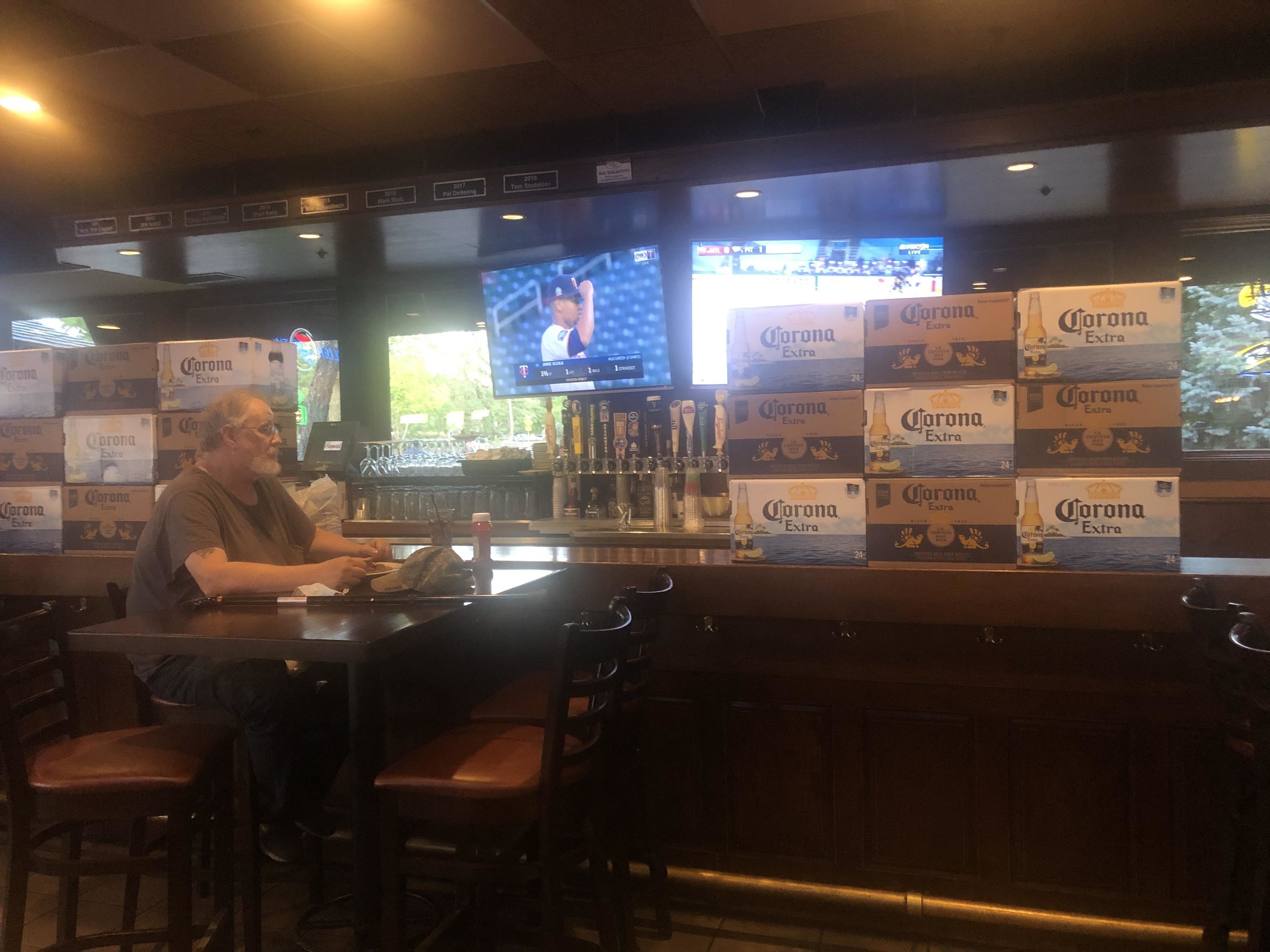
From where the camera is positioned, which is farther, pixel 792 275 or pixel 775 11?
pixel 792 275

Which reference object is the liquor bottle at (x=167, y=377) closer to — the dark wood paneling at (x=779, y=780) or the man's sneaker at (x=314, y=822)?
the man's sneaker at (x=314, y=822)

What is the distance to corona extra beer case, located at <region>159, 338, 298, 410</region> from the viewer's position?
330 centimetres

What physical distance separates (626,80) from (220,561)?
8.36 ft

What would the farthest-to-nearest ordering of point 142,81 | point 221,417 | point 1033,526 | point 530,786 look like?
1. point 142,81
2. point 221,417
3. point 1033,526
4. point 530,786

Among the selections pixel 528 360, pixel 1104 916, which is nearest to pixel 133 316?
pixel 528 360

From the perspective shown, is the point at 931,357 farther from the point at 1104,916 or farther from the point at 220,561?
the point at 220,561

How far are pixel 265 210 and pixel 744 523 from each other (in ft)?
10.8

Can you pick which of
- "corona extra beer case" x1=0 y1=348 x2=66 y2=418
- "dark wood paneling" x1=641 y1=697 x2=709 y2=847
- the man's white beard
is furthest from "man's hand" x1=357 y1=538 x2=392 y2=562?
"corona extra beer case" x1=0 y1=348 x2=66 y2=418

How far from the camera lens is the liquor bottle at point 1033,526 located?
2365mm

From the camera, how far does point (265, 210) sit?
4.53 m

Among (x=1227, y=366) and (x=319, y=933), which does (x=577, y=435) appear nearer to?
(x=319, y=933)

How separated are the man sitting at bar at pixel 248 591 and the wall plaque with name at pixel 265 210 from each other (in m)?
1.99

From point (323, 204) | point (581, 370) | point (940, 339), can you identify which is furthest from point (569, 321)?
point (940, 339)

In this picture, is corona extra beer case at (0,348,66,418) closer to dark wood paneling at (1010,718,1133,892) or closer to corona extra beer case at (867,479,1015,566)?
corona extra beer case at (867,479,1015,566)
